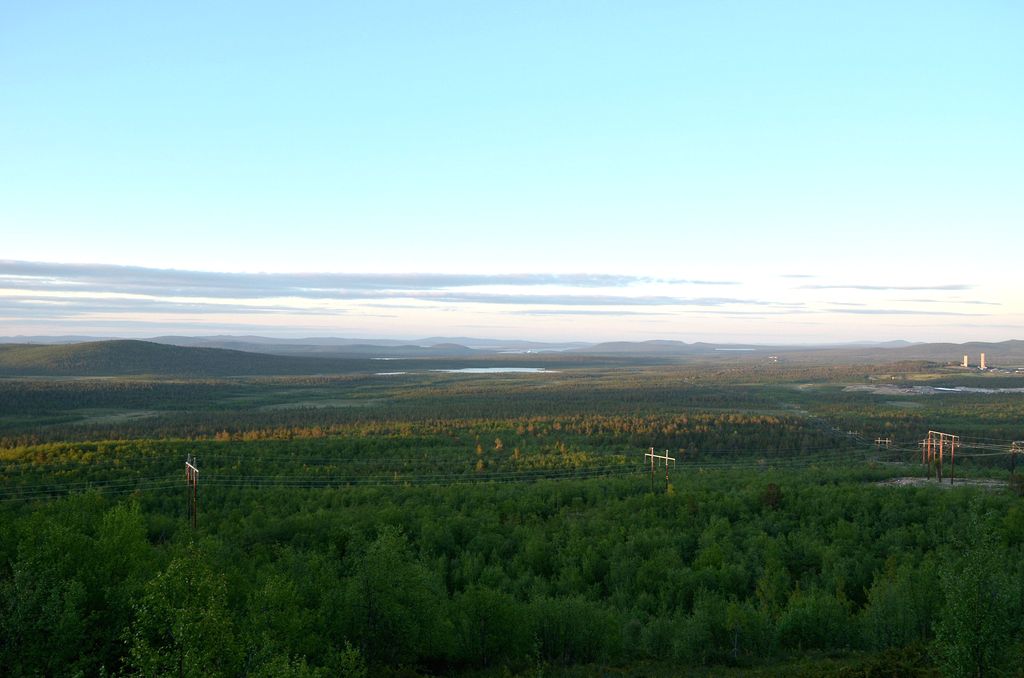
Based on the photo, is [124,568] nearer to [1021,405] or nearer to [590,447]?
[590,447]

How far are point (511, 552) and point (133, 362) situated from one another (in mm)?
153960

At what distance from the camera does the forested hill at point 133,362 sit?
143m

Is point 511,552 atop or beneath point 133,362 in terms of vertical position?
atop

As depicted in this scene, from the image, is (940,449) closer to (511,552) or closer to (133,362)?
(511,552)

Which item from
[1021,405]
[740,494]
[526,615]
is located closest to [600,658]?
[526,615]

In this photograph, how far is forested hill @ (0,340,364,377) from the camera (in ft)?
470

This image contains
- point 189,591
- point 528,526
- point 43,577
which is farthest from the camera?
point 528,526

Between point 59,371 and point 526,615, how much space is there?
15633 cm

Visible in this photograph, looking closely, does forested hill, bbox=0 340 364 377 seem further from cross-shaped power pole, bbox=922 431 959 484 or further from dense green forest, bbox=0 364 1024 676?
cross-shaped power pole, bbox=922 431 959 484

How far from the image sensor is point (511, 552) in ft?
89.4

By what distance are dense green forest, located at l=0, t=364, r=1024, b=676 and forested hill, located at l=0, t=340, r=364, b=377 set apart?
9345 centimetres

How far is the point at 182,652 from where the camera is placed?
9727 millimetres

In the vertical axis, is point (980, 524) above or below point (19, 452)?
above

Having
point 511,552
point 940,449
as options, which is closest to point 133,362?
point 511,552
